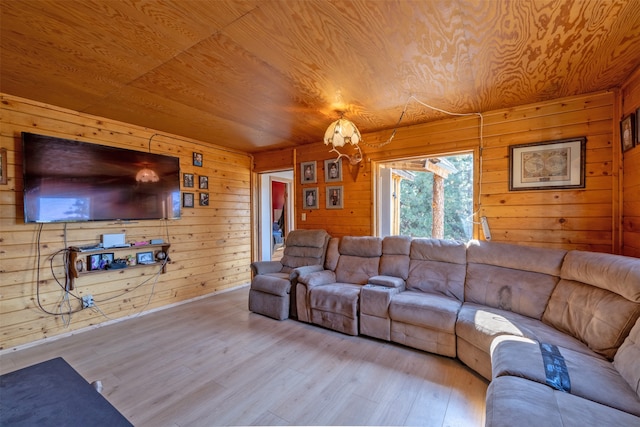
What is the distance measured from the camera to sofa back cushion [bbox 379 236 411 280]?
3.19m

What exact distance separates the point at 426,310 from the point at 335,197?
2.16 metres

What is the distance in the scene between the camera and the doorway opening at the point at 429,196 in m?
3.74

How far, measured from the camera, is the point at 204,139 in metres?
4.15

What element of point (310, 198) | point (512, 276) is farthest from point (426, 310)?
point (310, 198)

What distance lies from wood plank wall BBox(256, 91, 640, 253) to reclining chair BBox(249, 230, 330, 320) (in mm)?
1660

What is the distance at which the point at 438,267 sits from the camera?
2.98 metres

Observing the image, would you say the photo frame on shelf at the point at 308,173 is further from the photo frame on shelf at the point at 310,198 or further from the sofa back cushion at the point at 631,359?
the sofa back cushion at the point at 631,359

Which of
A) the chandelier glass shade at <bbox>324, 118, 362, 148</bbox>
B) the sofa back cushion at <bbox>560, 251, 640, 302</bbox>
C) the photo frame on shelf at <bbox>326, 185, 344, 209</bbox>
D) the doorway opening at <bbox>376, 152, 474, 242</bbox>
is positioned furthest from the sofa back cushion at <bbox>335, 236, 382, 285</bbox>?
the sofa back cushion at <bbox>560, 251, 640, 302</bbox>

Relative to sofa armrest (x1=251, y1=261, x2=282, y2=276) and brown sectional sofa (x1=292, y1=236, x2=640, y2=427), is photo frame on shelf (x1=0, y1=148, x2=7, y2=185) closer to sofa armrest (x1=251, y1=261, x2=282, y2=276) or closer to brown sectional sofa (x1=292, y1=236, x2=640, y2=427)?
sofa armrest (x1=251, y1=261, x2=282, y2=276)

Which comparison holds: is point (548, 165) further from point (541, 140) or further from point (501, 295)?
point (501, 295)

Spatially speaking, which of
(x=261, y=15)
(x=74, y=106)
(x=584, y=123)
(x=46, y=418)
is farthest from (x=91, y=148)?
(x=584, y=123)

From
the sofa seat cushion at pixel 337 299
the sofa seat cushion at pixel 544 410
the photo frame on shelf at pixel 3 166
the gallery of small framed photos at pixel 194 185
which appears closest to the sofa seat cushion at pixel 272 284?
the sofa seat cushion at pixel 337 299

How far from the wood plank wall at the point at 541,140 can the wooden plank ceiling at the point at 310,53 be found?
0.20m

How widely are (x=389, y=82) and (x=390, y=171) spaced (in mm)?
1745
